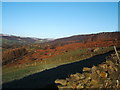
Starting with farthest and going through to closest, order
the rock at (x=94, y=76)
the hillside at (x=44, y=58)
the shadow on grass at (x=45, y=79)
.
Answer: the hillside at (x=44, y=58) < the shadow on grass at (x=45, y=79) < the rock at (x=94, y=76)

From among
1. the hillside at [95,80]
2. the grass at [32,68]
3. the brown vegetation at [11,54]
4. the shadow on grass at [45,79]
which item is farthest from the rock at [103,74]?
the brown vegetation at [11,54]

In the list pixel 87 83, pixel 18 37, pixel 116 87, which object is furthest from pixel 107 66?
pixel 18 37

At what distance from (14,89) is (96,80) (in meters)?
5.62

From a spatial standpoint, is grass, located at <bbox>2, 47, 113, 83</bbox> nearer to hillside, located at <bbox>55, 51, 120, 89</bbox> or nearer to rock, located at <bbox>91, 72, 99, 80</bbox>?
hillside, located at <bbox>55, 51, 120, 89</bbox>

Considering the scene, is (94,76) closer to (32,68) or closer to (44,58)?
(32,68)

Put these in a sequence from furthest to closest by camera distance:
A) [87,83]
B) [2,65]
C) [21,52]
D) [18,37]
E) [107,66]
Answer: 1. [18,37]
2. [21,52]
3. [2,65]
4. [107,66]
5. [87,83]

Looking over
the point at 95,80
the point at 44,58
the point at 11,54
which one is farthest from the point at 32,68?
the point at 95,80

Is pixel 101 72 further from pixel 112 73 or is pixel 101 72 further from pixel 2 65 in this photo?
pixel 2 65

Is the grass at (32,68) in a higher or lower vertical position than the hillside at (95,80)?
lower

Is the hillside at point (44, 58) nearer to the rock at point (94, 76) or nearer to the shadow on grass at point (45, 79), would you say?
the shadow on grass at point (45, 79)

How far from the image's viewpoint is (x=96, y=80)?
18.2 feet

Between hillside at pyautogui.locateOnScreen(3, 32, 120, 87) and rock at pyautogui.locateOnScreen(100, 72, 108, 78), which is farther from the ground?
rock at pyautogui.locateOnScreen(100, 72, 108, 78)

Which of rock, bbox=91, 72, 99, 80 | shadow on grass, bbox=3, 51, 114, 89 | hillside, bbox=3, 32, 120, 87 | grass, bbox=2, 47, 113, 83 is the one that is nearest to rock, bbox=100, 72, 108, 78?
rock, bbox=91, 72, 99, 80

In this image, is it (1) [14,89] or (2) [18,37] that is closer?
(1) [14,89]
